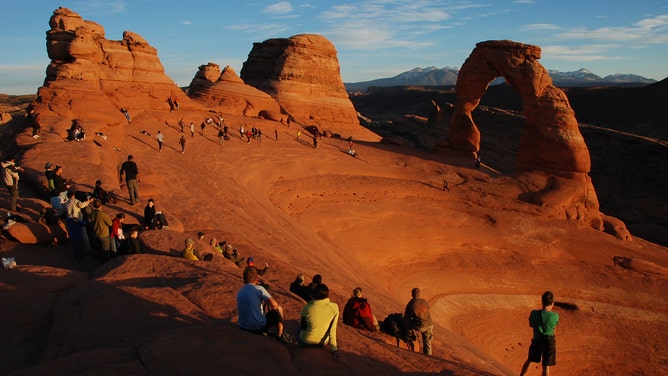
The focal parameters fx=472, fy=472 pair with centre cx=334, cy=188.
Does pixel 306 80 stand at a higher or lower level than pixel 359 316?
higher

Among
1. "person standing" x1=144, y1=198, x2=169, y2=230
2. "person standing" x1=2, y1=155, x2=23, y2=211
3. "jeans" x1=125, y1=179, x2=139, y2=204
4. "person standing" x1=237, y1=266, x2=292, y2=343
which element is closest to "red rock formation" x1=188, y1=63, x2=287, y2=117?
"jeans" x1=125, y1=179, x2=139, y2=204

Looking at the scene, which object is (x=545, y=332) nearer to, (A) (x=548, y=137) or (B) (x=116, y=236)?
(B) (x=116, y=236)

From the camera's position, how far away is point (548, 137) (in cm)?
2617

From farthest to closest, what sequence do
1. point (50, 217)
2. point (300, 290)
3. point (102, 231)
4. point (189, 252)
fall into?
point (50, 217) < point (102, 231) < point (189, 252) < point (300, 290)

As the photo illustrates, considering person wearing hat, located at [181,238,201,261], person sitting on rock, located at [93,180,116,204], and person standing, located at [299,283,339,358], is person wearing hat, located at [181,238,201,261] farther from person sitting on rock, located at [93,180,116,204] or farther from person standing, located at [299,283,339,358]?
person sitting on rock, located at [93,180,116,204]

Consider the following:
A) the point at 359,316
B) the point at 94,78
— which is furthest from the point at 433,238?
the point at 94,78

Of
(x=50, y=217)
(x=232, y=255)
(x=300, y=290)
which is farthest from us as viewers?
(x=232, y=255)

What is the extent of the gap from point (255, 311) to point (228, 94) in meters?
31.8

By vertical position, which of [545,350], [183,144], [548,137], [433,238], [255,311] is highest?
[183,144]

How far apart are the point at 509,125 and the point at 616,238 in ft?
120

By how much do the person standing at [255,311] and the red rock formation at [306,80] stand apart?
1295 inches

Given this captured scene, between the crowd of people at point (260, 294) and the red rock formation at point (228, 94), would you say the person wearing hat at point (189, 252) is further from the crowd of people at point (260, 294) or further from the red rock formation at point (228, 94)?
the red rock formation at point (228, 94)

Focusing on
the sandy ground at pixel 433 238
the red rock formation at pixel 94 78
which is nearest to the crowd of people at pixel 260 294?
the sandy ground at pixel 433 238

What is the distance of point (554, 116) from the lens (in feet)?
84.6
